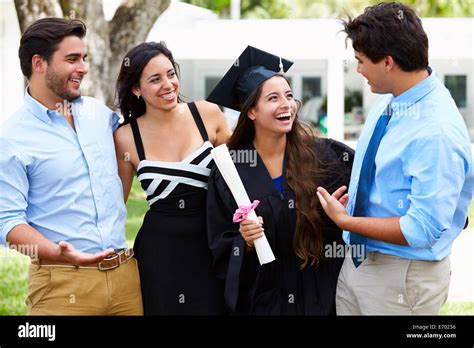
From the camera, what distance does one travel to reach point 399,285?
357cm

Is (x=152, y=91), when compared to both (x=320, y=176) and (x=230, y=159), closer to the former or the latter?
(x=230, y=159)

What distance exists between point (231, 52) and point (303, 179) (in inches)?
647

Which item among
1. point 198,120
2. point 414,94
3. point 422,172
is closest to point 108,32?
point 198,120

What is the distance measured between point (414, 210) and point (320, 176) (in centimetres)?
83

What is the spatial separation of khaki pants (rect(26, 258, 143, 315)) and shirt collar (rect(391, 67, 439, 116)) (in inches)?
60.3

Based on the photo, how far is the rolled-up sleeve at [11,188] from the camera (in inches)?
146

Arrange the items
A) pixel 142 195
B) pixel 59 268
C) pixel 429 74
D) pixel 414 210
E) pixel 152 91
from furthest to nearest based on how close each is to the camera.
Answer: pixel 142 195 < pixel 152 91 < pixel 59 268 < pixel 429 74 < pixel 414 210

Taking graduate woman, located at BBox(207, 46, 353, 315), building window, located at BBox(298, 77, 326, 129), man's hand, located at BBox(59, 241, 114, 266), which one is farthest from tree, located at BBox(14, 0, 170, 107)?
building window, located at BBox(298, 77, 326, 129)

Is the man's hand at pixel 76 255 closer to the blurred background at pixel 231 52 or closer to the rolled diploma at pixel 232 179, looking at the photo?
the rolled diploma at pixel 232 179

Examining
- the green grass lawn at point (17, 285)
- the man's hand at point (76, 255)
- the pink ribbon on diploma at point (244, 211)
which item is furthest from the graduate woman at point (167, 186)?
the green grass lawn at point (17, 285)

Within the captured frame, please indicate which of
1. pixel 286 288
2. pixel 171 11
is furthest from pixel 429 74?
pixel 171 11

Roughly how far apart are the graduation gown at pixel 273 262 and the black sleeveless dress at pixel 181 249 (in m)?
0.10

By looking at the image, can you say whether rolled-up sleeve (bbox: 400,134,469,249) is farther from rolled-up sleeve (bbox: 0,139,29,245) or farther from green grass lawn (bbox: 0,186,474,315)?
green grass lawn (bbox: 0,186,474,315)

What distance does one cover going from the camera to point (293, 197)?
4043mm
